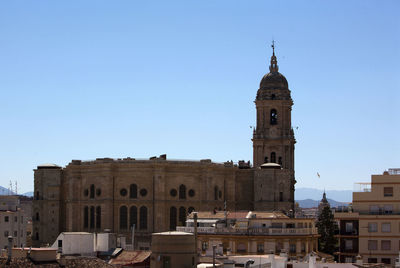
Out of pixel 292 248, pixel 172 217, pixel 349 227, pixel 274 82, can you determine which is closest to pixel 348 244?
pixel 349 227

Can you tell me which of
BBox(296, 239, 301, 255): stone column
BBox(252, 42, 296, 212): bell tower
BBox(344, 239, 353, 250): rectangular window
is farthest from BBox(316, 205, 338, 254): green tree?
BBox(344, 239, 353, 250): rectangular window

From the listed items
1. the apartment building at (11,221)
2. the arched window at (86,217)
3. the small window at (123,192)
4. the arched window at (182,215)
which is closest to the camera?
the apartment building at (11,221)

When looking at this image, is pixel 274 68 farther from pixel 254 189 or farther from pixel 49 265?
pixel 49 265

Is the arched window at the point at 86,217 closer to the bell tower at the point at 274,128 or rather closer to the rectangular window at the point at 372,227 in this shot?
the bell tower at the point at 274,128

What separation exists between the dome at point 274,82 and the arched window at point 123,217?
25114mm

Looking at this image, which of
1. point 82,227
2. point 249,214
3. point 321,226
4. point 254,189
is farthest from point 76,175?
point 249,214

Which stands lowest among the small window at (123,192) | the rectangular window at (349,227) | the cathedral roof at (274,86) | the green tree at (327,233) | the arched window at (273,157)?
the green tree at (327,233)

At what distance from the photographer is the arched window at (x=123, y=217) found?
10864 centimetres

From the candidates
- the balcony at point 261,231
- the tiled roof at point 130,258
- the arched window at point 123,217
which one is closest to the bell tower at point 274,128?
the arched window at point 123,217

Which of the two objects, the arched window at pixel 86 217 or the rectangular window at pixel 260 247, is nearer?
the rectangular window at pixel 260 247

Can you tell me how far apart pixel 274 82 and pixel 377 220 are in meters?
52.0

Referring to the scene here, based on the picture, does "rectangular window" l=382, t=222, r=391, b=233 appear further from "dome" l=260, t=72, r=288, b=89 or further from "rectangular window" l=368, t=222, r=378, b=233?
"dome" l=260, t=72, r=288, b=89

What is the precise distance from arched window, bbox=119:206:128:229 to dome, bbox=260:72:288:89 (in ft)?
82.4

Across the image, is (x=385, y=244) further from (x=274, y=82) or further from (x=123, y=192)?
(x=274, y=82)
